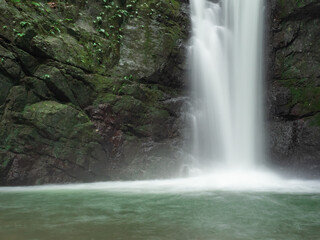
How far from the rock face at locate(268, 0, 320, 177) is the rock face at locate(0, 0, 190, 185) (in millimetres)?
4348

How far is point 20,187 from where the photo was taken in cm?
852

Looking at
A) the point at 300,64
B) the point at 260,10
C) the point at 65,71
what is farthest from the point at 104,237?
the point at 260,10

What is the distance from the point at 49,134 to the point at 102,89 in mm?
2733

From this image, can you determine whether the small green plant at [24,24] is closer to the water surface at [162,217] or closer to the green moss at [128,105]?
the green moss at [128,105]

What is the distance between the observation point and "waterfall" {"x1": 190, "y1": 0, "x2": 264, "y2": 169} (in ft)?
38.7

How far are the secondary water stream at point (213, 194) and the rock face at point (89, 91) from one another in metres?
1.24

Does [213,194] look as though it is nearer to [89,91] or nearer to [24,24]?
[89,91]

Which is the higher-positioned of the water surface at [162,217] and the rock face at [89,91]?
the rock face at [89,91]

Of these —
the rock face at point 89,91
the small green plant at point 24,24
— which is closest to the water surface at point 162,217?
the rock face at point 89,91

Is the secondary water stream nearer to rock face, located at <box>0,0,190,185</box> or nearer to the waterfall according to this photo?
the waterfall

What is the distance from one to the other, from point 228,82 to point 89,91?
6.41m

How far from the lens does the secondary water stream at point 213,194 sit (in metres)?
3.50

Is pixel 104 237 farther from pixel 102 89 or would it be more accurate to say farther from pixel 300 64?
pixel 300 64

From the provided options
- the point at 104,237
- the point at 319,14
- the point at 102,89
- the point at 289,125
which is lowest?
the point at 104,237
